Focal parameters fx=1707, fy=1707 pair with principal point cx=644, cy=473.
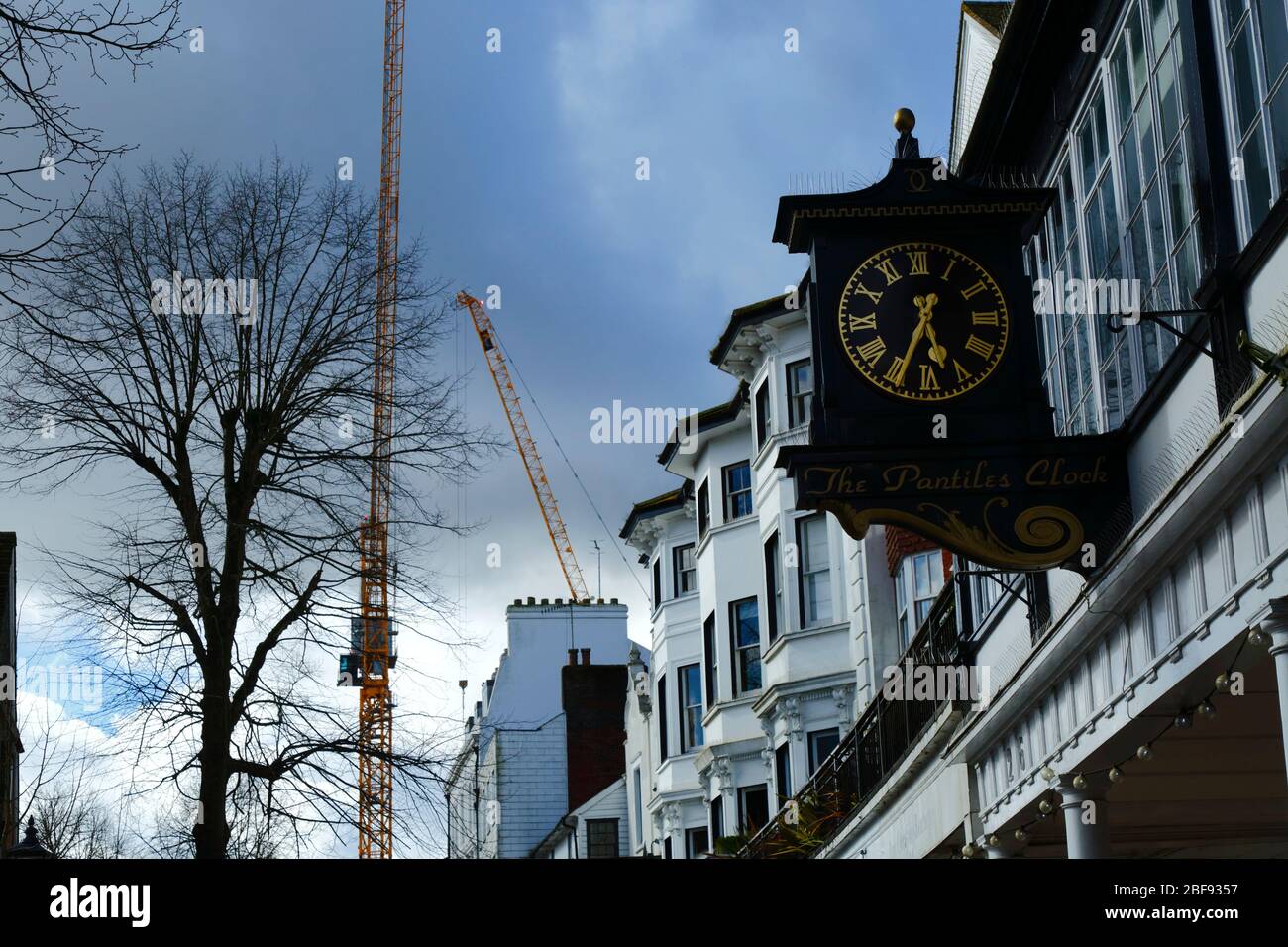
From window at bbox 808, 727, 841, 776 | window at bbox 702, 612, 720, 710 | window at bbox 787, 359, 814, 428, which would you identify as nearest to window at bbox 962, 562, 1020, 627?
window at bbox 808, 727, 841, 776

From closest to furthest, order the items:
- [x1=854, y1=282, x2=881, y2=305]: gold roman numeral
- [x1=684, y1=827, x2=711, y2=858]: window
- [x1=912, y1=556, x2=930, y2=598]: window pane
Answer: [x1=854, y1=282, x2=881, y2=305]: gold roman numeral → [x1=912, y1=556, x2=930, y2=598]: window pane → [x1=684, y1=827, x2=711, y2=858]: window

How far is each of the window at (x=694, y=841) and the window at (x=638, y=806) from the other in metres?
9.97

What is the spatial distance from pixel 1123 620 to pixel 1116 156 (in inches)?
143

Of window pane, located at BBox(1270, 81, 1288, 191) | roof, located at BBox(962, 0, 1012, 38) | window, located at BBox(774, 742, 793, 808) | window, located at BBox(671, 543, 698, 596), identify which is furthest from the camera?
window, located at BBox(671, 543, 698, 596)

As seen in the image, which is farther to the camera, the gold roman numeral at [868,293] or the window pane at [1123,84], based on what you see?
the window pane at [1123,84]

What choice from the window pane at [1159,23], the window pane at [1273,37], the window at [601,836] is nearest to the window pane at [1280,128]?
the window pane at [1273,37]

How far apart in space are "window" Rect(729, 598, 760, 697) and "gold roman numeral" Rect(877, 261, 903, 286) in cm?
2512

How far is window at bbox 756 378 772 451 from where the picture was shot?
34812mm

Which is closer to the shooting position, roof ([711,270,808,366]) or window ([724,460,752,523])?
roof ([711,270,808,366])

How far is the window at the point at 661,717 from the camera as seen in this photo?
45.3 meters

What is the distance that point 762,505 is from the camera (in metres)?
34.6

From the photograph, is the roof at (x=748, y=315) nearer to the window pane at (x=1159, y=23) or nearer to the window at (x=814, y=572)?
the window at (x=814, y=572)

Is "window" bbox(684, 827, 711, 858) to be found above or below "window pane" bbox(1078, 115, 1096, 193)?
below

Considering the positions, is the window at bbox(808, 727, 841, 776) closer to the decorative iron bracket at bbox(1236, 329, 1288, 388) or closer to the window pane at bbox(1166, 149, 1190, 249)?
the window pane at bbox(1166, 149, 1190, 249)
